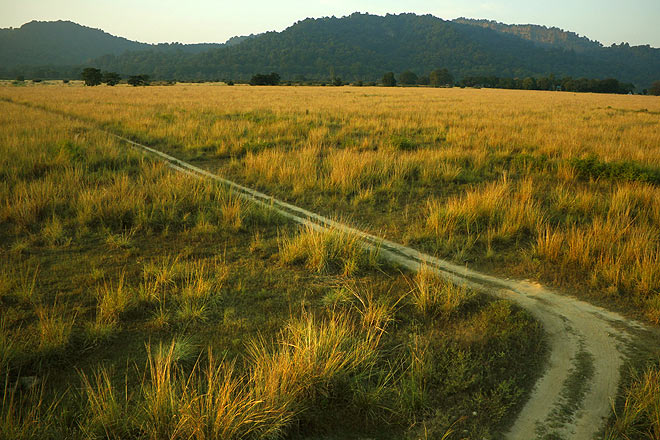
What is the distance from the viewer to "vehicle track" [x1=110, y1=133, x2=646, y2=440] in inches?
108

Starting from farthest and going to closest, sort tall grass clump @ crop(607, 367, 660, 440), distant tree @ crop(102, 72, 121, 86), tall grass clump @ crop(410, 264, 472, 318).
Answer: distant tree @ crop(102, 72, 121, 86)
tall grass clump @ crop(410, 264, 472, 318)
tall grass clump @ crop(607, 367, 660, 440)

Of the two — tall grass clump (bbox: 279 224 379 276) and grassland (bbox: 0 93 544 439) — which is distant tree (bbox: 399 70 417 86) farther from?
tall grass clump (bbox: 279 224 379 276)

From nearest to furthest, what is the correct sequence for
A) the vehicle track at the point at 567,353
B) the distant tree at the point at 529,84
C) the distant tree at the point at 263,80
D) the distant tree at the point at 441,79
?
the vehicle track at the point at 567,353 < the distant tree at the point at 263,80 < the distant tree at the point at 529,84 < the distant tree at the point at 441,79

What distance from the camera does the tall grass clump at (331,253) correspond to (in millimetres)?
5242

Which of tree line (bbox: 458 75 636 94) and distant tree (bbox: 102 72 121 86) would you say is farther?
tree line (bbox: 458 75 636 94)

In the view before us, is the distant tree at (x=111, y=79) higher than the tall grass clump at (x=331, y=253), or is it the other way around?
the distant tree at (x=111, y=79)

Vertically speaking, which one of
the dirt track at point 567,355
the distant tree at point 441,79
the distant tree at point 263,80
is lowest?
the dirt track at point 567,355

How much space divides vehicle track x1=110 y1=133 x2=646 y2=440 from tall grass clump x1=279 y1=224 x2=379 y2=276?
473 mm

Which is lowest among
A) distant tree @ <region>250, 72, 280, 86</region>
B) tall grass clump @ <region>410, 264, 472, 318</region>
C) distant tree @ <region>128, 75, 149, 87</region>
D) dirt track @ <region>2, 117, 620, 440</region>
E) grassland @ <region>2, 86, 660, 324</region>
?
dirt track @ <region>2, 117, 620, 440</region>

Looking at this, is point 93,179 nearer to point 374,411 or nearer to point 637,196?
point 374,411

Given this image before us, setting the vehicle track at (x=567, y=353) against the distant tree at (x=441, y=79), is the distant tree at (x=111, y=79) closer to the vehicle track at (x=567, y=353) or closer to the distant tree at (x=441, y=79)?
the distant tree at (x=441, y=79)

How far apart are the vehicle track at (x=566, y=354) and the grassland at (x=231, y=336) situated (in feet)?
0.50

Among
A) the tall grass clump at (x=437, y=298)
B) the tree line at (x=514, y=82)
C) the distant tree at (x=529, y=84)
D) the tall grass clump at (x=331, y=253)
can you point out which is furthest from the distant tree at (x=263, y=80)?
the tall grass clump at (x=437, y=298)

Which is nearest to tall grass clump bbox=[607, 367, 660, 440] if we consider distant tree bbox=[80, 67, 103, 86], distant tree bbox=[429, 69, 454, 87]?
distant tree bbox=[80, 67, 103, 86]
